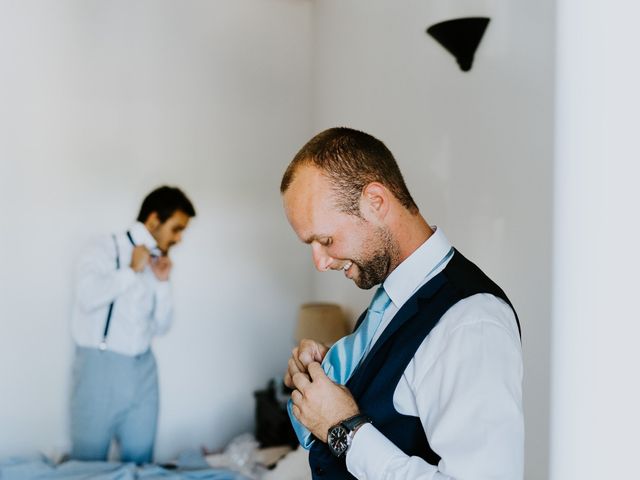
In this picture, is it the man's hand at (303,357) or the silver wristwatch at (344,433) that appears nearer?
the silver wristwatch at (344,433)

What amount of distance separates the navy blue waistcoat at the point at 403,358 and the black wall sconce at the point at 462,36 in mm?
1105

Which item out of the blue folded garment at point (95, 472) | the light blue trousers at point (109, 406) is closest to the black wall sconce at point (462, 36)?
the blue folded garment at point (95, 472)

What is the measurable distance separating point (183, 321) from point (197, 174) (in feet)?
2.92

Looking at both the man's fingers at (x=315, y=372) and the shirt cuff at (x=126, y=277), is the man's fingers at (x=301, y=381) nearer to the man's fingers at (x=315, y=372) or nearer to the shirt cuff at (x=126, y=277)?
the man's fingers at (x=315, y=372)

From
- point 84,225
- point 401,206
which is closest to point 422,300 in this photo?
point 401,206

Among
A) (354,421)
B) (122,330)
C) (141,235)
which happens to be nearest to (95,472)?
(122,330)

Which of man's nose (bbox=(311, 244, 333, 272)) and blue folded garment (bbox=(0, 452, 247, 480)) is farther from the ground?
man's nose (bbox=(311, 244, 333, 272))

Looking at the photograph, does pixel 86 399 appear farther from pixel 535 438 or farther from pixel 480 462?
pixel 480 462

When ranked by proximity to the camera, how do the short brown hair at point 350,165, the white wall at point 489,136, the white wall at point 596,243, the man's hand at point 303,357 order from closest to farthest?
1. the white wall at point 596,243
2. the short brown hair at point 350,165
3. the man's hand at point 303,357
4. the white wall at point 489,136

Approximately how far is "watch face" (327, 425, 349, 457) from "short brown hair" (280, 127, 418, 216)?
0.37 metres

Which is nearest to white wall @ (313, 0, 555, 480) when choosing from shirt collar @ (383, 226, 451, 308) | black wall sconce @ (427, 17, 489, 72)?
black wall sconce @ (427, 17, 489, 72)

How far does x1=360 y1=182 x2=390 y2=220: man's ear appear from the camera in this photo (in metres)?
1.06

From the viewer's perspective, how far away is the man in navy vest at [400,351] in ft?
2.81

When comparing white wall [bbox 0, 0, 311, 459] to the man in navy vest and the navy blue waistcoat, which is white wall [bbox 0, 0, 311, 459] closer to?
the man in navy vest
